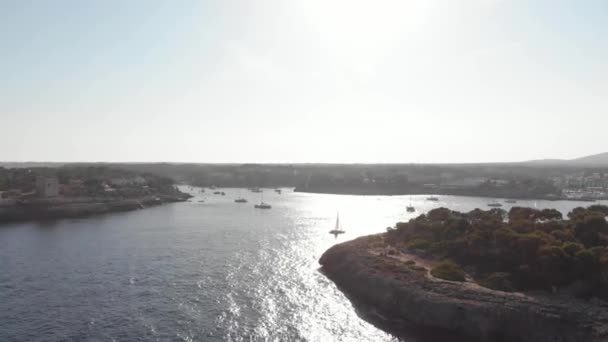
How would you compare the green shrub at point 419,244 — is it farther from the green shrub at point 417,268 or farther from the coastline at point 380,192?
the coastline at point 380,192

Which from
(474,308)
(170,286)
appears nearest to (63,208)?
(170,286)

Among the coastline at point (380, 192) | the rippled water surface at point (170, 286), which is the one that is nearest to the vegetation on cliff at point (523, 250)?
the rippled water surface at point (170, 286)

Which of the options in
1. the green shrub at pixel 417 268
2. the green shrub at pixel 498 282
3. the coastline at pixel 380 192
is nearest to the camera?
the green shrub at pixel 498 282

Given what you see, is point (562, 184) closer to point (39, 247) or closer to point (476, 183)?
point (476, 183)

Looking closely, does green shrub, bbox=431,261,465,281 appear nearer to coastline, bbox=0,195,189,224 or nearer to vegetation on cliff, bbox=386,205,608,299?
vegetation on cliff, bbox=386,205,608,299

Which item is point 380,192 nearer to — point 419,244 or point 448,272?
point 419,244

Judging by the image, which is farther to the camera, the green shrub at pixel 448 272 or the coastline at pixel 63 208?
the coastline at pixel 63 208
